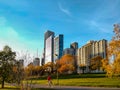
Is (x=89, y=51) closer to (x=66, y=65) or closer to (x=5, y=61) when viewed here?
(x=66, y=65)

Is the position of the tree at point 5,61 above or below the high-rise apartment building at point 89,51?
below

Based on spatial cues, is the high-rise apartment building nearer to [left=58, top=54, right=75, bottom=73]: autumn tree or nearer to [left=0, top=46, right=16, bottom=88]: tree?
[left=58, top=54, right=75, bottom=73]: autumn tree

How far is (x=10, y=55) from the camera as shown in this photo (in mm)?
36781

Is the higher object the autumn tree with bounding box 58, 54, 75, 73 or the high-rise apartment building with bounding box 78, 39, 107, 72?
the high-rise apartment building with bounding box 78, 39, 107, 72

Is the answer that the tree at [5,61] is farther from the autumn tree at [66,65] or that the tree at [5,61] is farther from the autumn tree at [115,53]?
the autumn tree at [66,65]

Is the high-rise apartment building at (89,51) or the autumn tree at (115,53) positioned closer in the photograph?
the autumn tree at (115,53)

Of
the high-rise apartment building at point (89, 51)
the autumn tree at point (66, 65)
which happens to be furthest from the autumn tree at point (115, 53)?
the high-rise apartment building at point (89, 51)

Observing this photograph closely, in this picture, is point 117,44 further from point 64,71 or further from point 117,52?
point 64,71

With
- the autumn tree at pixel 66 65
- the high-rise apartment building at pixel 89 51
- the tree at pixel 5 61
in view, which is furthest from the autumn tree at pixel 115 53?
the high-rise apartment building at pixel 89 51

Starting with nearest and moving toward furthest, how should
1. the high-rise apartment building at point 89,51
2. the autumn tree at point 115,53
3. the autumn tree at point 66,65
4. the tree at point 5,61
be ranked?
the autumn tree at point 115,53 → the tree at point 5,61 → the autumn tree at point 66,65 → the high-rise apartment building at point 89,51

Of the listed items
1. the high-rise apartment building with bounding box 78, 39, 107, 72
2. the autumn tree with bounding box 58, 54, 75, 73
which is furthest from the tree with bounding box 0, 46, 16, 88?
the high-rise apartment building with bounding box 78, 39, 107, 72

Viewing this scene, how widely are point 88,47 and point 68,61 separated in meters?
84.5

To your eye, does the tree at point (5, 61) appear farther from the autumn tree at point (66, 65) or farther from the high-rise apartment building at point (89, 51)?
the high-rise apartment building at point (89, 51)

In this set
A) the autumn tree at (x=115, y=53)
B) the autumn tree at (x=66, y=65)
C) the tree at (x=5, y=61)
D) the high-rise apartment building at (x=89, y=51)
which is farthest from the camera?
the high-rise apartment building at (x=89, y=51)
